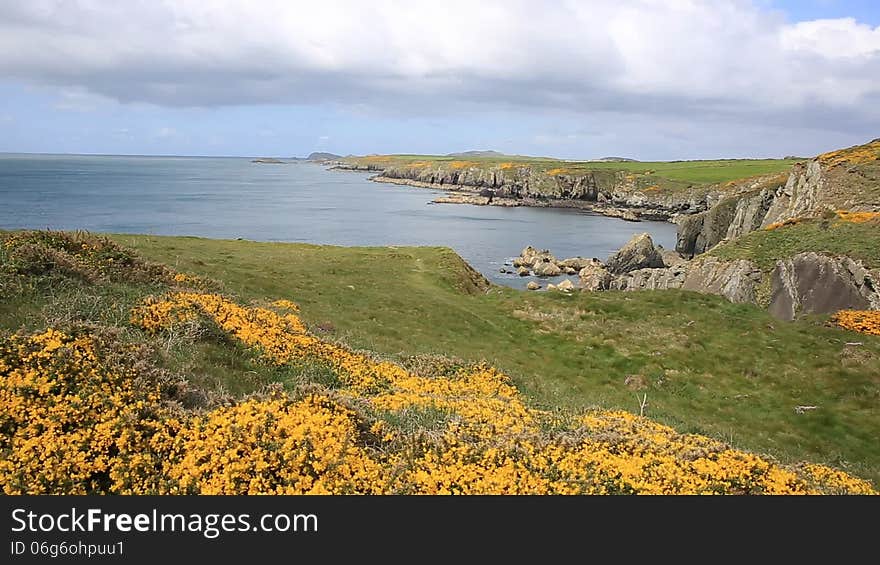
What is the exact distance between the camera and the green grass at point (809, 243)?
131ft

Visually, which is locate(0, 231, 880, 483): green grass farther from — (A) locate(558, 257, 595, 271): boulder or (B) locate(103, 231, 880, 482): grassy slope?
(A) locate(558, 257, 595, 271): boulder

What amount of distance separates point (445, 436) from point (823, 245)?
144 feet

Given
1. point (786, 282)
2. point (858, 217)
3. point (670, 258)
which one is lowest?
point (670, 258)

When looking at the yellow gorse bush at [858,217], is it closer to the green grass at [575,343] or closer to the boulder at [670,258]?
the green grass at [575,343]

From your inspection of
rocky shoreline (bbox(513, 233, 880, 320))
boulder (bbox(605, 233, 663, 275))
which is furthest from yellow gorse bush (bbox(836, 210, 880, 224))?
boulder (bbox(605, 233, 663, 275))

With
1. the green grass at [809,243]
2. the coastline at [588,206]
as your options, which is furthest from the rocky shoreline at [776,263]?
the coastline at [588,206]

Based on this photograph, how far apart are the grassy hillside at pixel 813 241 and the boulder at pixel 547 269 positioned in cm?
3127

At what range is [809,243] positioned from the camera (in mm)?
44531

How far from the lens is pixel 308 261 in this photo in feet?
157

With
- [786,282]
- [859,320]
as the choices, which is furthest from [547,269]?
[859,320]

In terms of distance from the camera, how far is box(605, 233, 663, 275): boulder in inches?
3068

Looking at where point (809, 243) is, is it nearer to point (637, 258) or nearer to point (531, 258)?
→ point (637, 258)

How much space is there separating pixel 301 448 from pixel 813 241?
48.8 m
